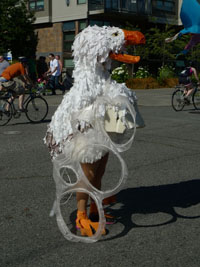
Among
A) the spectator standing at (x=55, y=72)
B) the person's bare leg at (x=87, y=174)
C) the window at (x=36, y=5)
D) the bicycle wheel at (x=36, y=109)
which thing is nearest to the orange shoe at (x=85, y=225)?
the person's bare leg at (x=87, y=174)

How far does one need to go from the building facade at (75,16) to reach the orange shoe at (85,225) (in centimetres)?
3362

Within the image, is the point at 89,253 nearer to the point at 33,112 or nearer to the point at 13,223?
the point at 13,223

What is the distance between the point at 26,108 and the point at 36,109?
0.88ft

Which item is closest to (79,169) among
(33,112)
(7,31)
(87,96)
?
(87,96)

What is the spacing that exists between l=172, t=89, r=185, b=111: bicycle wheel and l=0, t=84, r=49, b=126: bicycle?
4817mm

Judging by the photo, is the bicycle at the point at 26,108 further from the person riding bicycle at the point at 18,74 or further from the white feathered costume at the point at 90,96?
the white feathered costume at the point at 90,96

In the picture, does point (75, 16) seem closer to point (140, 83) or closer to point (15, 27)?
point (15, 27)

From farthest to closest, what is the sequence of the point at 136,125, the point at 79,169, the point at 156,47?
1. the point at 156,47
2. the point at 136,125
3. the point at 79,169

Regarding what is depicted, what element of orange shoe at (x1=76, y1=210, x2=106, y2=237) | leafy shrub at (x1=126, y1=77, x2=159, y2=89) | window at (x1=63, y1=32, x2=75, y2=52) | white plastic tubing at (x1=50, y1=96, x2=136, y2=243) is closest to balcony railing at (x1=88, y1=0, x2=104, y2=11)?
window at (x1=63, y1=32, x2=75, y2=52)

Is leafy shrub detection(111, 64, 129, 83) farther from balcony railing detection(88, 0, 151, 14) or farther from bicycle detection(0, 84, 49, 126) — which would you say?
bicycle detection(0, 84, 49, 126)

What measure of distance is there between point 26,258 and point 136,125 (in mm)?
1447

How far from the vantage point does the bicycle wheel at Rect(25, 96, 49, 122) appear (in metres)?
11.4

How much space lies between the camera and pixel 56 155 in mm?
3791

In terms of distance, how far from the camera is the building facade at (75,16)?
36.4m
